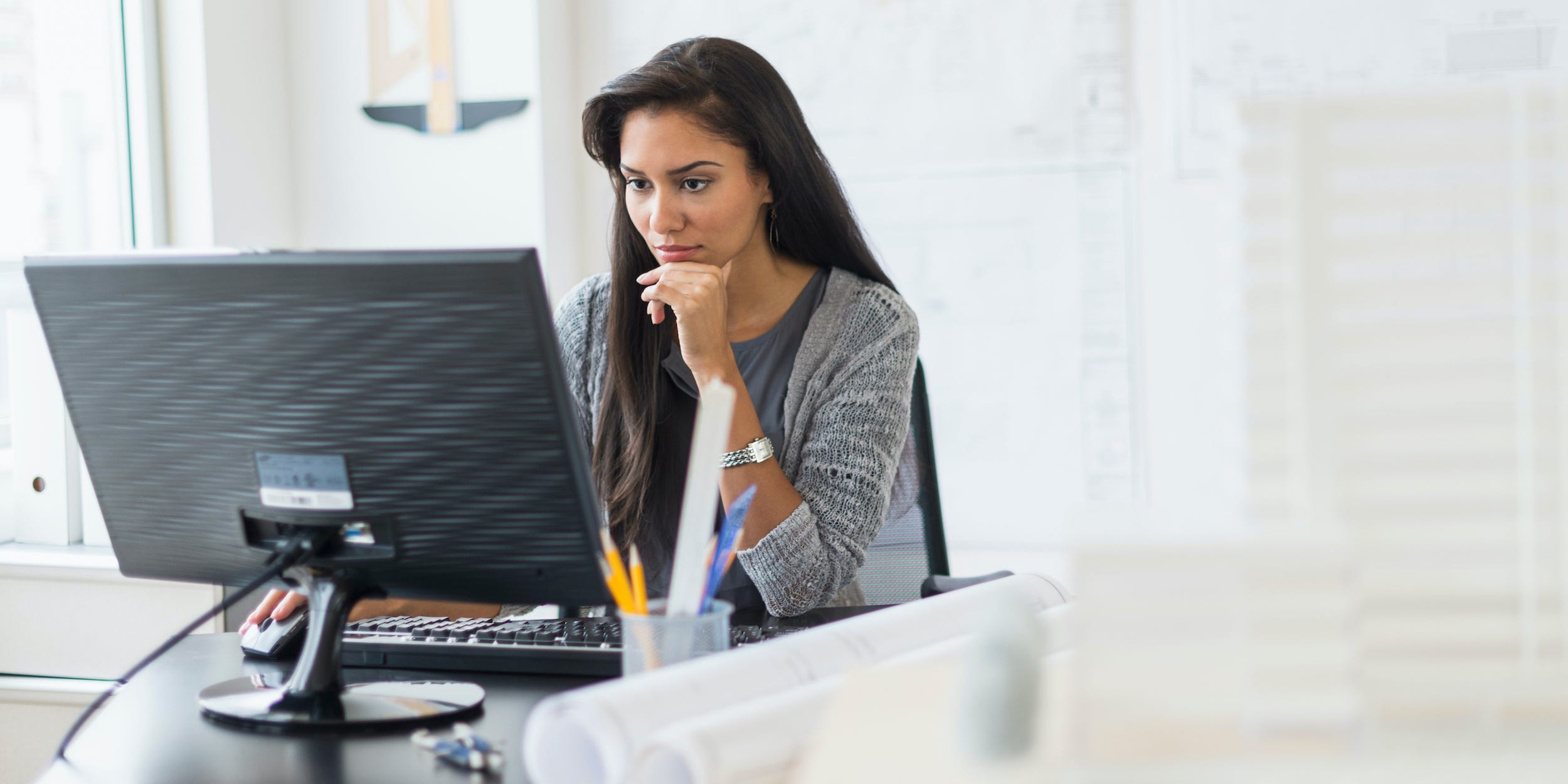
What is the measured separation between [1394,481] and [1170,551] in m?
0.08

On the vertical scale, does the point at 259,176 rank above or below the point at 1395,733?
above

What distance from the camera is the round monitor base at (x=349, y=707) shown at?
2.54ft

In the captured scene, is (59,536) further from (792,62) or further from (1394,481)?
(1394,481)

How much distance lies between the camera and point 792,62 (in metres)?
2.27

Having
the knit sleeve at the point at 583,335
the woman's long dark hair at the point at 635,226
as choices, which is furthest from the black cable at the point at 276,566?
the knit sleeve at the point at 583,335

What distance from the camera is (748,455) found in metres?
1.31

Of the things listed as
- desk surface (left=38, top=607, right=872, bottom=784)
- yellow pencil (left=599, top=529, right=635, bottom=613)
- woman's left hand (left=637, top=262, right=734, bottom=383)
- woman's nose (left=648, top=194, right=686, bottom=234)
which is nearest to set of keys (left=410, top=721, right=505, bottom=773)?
desk surface (left=38, top=607, right=872, bottom=784)

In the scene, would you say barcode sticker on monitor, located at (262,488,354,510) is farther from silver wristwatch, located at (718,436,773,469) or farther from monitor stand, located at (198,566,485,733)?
silver wristwatch, located at (718,436,773,469)

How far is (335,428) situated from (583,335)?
2.79ft

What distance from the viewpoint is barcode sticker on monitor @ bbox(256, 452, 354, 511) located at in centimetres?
76

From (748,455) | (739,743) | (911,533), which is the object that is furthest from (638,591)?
(911,533)

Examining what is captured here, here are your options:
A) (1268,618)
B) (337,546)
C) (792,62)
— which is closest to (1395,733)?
(1268,618)

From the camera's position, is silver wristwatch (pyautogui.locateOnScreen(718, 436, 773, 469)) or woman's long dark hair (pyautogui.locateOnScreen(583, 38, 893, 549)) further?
woman's long dark hair (pyautogui.locateOnScreen(583, 38, 893, 549))

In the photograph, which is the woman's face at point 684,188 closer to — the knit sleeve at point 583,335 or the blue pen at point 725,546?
the knit sleeve at point 583,335
